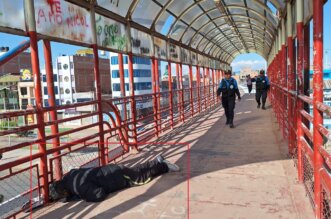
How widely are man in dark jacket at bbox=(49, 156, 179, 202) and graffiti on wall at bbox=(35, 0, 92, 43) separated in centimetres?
180

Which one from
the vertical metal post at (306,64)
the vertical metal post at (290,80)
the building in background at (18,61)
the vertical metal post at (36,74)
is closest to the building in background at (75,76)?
the building in background at (18,61)

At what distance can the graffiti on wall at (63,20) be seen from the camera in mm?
4094

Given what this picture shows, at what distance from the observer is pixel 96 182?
4.08m

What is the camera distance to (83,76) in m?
64.1

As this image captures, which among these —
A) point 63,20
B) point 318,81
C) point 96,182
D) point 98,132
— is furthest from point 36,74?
point 318,81

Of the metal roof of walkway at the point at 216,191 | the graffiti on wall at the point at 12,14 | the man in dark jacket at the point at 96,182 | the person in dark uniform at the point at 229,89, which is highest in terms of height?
the graffiti on wall at the point at 12,14

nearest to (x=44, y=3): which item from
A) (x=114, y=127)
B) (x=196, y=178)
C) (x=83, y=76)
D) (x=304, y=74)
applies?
(x=114, y=127)

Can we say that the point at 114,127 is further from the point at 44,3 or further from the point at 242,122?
the point at 242,122

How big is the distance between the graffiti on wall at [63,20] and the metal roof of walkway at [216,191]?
7.08 feet

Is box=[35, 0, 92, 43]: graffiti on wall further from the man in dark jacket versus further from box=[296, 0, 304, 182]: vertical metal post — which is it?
box=[296, 0, 304, 182]: vertical metal post

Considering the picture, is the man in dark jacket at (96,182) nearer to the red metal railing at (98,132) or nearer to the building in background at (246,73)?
the red metal railing at (98,132)

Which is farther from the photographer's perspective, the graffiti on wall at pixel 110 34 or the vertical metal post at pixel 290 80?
the graffiti on wall at pixel 110 34

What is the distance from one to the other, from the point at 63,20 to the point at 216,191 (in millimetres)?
2990

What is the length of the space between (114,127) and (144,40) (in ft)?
8.63
